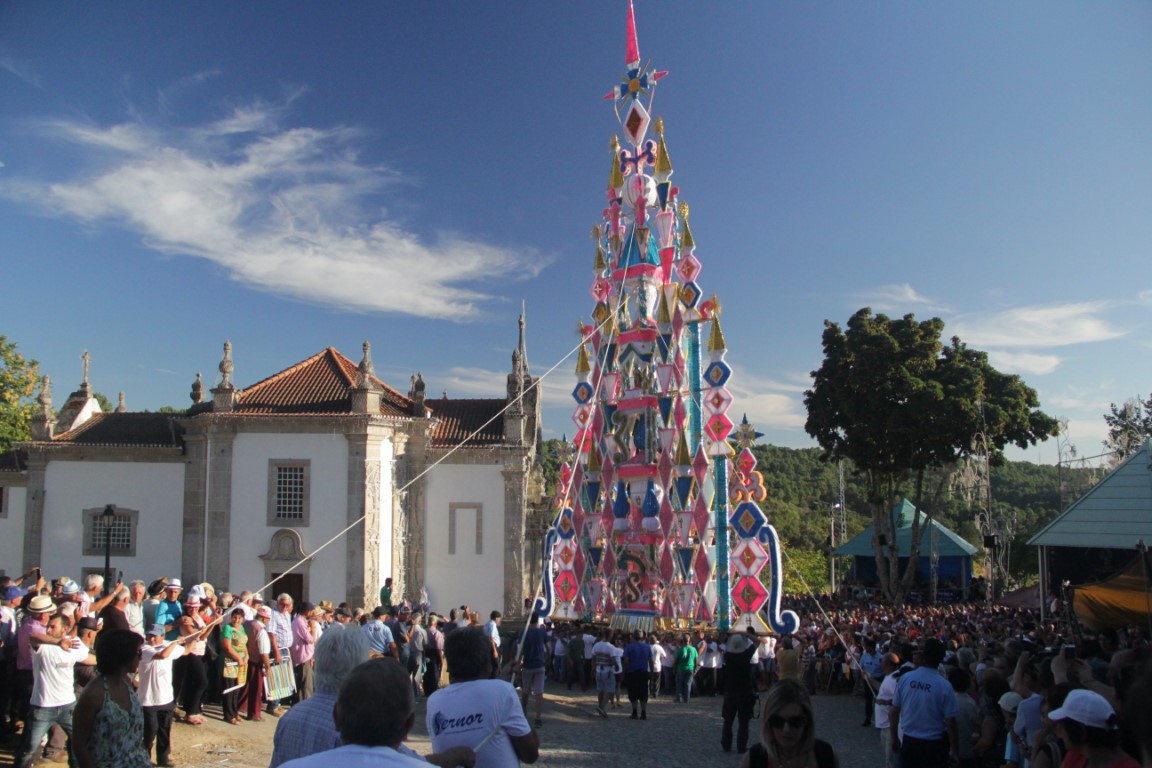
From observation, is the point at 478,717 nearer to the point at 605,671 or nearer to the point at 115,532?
the point at 605,671

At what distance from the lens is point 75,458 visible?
2842 centimetres

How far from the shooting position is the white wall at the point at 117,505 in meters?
27.5

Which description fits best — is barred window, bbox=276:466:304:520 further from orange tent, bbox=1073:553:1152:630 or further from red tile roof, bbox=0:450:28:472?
orange tent, bbox=1073:553:1152:630

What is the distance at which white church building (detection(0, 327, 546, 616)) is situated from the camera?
87.8 feet

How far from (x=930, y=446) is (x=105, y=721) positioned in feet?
95.6

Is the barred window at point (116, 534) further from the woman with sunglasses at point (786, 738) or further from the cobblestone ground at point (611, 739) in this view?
the woman with sunglasses at point (786, 738)

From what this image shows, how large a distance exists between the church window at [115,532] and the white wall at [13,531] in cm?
214

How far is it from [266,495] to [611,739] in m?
17.6

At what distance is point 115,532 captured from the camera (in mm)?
27938

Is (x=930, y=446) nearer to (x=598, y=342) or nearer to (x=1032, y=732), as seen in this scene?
(x=598, y=342)

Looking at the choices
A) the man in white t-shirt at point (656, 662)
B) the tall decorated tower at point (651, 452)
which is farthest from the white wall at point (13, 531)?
the man in white t-shirt at point (656, 662)

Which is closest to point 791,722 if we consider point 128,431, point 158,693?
point 158,693

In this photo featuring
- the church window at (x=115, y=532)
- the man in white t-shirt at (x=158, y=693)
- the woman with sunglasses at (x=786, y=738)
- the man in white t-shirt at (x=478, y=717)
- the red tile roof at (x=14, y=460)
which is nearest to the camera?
the woman with sunglasses at (x=786, y=738)

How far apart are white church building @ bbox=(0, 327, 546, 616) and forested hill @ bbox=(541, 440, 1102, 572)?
63.0 ft
